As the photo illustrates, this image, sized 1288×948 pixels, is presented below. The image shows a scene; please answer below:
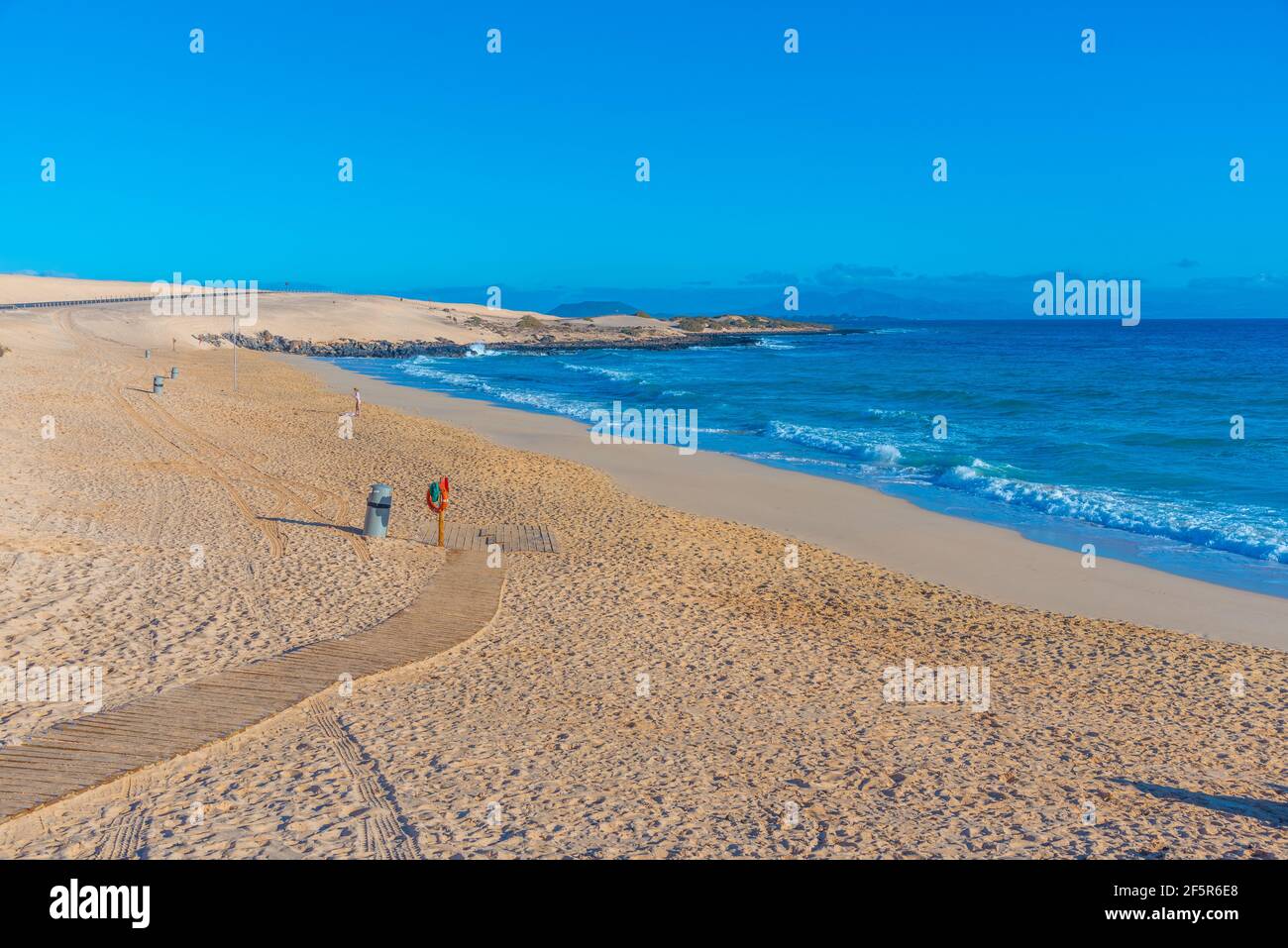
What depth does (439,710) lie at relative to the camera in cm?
773

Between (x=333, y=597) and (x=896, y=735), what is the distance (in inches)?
238

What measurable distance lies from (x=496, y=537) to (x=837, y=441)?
15.4 m

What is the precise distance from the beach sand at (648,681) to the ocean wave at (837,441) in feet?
22.8

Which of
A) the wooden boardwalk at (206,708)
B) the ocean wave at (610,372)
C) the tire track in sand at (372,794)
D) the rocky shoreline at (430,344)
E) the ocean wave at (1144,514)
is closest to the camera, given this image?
the tire track in sand at (372,794)

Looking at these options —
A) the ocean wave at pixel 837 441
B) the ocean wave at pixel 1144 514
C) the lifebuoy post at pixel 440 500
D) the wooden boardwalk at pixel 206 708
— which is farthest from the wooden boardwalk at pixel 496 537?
the ocean wave at pixel 837 441

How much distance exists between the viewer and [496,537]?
550 inches

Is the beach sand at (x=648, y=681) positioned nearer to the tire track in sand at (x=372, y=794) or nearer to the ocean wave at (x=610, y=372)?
the tire track in sand at (x=372, y=794)

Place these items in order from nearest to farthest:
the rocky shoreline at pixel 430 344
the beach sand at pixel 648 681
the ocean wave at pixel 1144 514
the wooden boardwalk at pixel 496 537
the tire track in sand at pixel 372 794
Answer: the tire track in sand at pixel 372 794, the beach sand at pixel 648 681, the wooden boardwalk at pixel 496 537, the ocean wave at pixel 1144 514, the rocky shoreline at pixel 430 344

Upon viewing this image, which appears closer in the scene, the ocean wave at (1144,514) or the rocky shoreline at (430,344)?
the ocean wave at (1144,514)

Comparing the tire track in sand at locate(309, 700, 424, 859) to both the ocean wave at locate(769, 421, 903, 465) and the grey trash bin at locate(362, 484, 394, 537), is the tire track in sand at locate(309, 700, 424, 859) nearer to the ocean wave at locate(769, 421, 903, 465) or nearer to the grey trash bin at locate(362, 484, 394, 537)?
the grey trash bin at locate(362, 484, 394, 537)

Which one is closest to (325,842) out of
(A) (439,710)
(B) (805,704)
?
(A) (439,710)

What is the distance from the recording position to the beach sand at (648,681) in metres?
5.99

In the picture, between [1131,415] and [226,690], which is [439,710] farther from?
[1131,415]

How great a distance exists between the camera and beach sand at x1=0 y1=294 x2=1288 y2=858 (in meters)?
5.99
